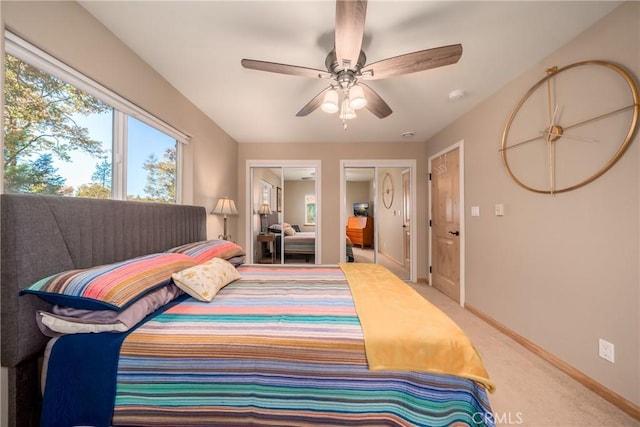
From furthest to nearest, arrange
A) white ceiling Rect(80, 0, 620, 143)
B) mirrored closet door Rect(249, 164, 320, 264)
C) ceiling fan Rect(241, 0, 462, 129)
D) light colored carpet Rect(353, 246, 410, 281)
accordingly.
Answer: light colored carpet Rect(353, 246, 410, 281) → mirrored closet door Rect(249, 164, 320, 264) → white ceiling Rect(80, 0, 620, 143) → ceiling fan Rect(241, 0, 462, 129)

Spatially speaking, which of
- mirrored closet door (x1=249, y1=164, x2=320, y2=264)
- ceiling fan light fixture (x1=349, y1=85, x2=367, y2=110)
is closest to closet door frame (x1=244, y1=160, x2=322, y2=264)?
mirrored closet door (x1=249, y1=164, x2=320, y2=264)

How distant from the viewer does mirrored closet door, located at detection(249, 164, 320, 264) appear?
169 inches

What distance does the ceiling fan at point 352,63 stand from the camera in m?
1.13

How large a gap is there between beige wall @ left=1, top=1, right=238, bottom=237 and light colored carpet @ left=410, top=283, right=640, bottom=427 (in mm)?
3250

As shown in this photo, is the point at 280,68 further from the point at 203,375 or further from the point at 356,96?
the point at 203,375

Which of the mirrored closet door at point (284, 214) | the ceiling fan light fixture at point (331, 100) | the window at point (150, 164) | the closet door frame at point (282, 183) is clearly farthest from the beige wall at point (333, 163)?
the ceiling fan light fixture at point (331, 100)

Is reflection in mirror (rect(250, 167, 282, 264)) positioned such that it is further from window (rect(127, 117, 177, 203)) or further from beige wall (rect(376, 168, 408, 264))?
beige wall (rect(376, 168, 408, 264))

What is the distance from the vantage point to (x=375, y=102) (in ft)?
6.45

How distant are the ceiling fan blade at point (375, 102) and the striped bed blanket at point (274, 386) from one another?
1.75m

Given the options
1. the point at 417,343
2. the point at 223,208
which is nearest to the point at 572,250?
the point at 417,343

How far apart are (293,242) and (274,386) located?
11.1 ft

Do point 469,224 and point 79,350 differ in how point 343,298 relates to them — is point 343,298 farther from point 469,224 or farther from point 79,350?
point 469,224

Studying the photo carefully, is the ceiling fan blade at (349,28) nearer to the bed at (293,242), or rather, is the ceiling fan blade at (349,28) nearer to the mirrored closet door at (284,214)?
the mirrored closet door at (284,214)

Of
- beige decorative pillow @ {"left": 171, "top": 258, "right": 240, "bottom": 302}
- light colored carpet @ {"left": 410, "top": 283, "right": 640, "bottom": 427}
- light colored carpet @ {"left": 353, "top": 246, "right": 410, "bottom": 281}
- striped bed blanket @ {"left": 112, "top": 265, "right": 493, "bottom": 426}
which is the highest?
beige decorative pillow @ {"left": 171, "top": 258, "right": 240, "bottom": 302}
